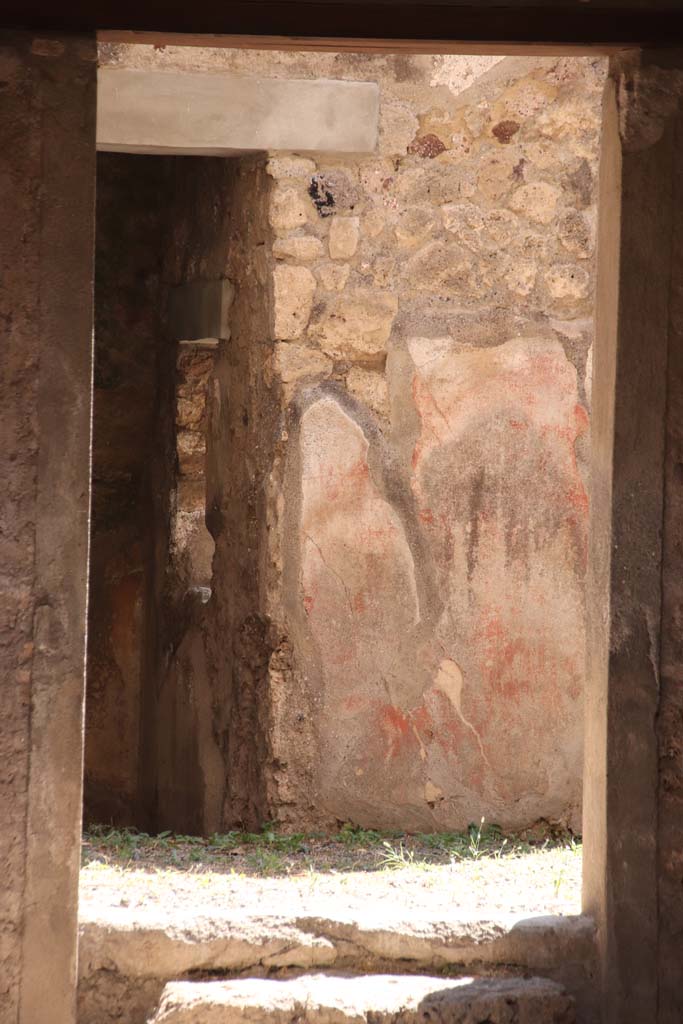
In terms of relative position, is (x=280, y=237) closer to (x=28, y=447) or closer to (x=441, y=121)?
(x=441, y=121)

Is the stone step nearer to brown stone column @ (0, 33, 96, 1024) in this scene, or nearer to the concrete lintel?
brown stone column @ (0, 33, 96, 1024)

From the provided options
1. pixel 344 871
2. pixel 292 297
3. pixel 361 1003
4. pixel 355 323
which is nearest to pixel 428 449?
pixel 355 323

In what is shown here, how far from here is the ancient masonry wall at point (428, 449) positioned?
452 cm

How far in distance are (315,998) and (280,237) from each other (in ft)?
8.40

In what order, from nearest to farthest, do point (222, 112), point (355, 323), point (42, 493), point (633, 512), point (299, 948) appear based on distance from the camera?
point (42, 493), point (633, 512), point (299, 948), point (222, 112), point (355, 323)

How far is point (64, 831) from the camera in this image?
2.80 m

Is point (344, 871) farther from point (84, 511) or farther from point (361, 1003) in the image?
point (84, 511)

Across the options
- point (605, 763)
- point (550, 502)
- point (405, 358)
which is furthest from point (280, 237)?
point (605, 763)

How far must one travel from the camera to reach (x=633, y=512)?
114 inches

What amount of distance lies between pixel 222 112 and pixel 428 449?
1.32 m

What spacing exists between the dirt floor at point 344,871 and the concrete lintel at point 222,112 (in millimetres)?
2285

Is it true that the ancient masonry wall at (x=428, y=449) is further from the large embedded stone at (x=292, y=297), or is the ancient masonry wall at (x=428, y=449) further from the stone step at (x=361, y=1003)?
the stone step at (x=361, y=1003)

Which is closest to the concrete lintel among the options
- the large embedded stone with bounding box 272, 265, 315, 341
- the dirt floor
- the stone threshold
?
the large embedded stone with bounding box 272, 265, 315, 341

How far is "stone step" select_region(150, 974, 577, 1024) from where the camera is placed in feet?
9.27
